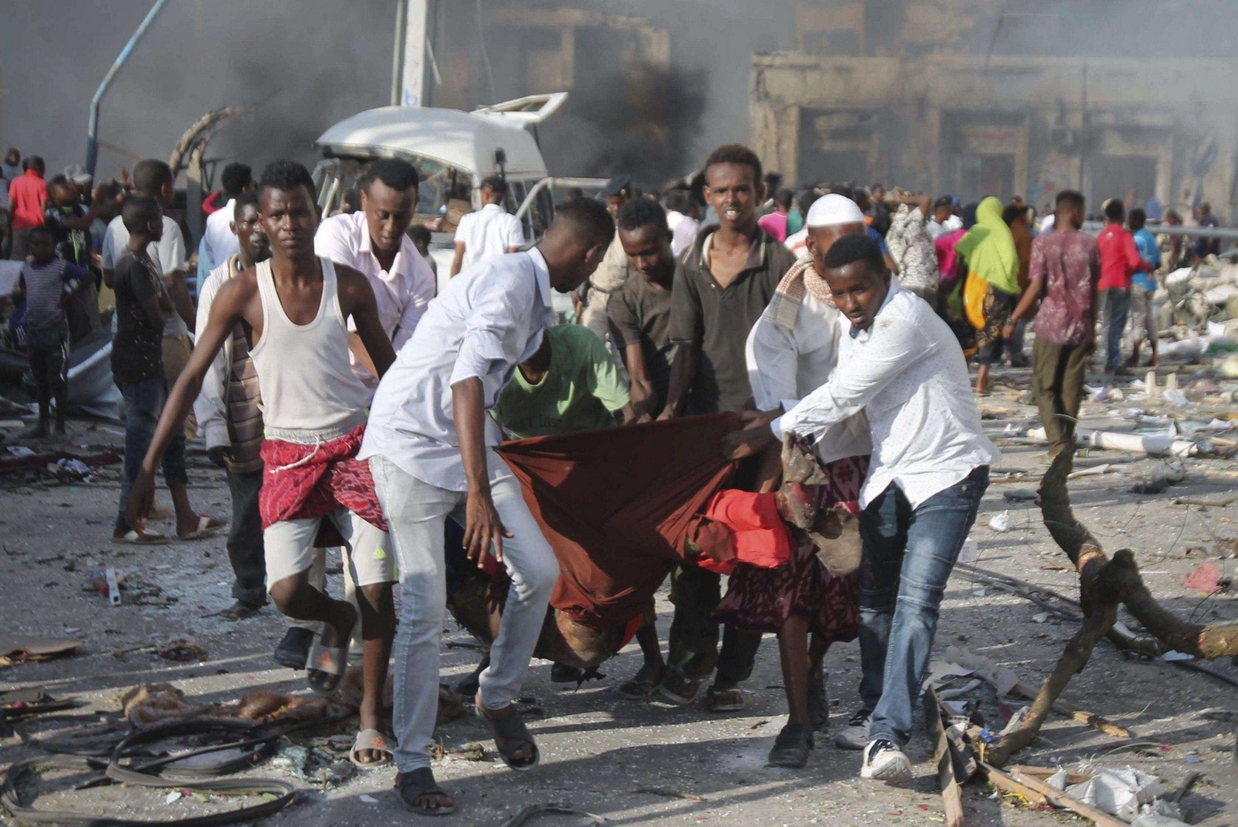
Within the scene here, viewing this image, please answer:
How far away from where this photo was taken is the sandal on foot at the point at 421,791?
392 cm

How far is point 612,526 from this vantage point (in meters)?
4.56

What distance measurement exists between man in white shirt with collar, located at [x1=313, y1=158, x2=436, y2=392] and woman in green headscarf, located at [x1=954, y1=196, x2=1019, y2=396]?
28.3 ft

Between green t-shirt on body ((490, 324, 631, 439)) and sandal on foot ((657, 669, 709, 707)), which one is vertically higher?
green t-shirt on body ((490, 324, 631, 439))

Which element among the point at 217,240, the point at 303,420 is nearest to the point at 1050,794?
the point at 303,420

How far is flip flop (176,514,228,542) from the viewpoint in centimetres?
728

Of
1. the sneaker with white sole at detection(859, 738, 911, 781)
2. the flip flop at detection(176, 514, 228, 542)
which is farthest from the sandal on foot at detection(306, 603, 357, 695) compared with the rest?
the flip flop at detection(176, 514, 228, 542)

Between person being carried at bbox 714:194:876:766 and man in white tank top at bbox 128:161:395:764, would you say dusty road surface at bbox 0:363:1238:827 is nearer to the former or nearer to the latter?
person being carried at bbox 714:194:876:766

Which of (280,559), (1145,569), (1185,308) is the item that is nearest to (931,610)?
(280,559)

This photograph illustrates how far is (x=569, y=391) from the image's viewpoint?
4.68 m

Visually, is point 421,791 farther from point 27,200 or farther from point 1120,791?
point 27,200

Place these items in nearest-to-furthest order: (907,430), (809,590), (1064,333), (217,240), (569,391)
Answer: (907,430) → (809,590) → (569,391) → (217,240) → (1064,333)

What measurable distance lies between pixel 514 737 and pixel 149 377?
12.3ft

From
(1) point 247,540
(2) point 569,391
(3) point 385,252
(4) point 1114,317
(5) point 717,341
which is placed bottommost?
(1) point 247,540

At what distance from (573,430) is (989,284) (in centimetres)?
902
